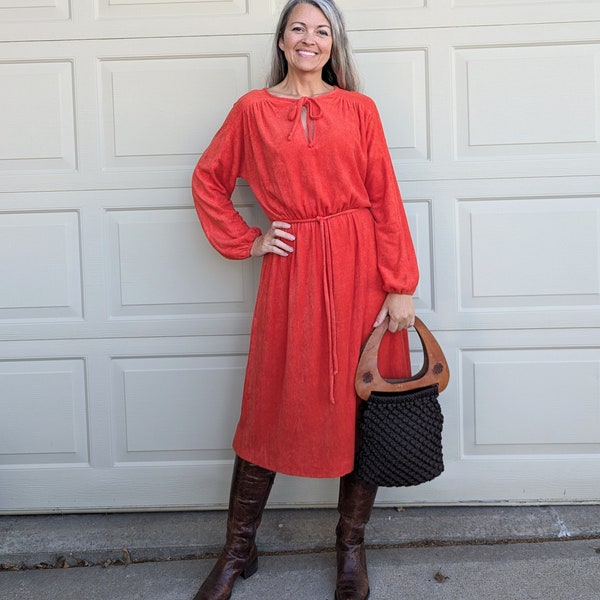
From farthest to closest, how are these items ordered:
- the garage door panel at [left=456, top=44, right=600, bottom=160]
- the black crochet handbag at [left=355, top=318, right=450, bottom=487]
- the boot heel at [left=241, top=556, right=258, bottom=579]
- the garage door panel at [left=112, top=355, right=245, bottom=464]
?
the garage door panel at [left=112, top=355, right=245, bottom=464] → the garage door panel at [left=456, top=44, right=600, bottom=160] → the boot heel at [left=241, top=556, right=258, bottom=579] → the black crochet handbag at [left=355, top=318, right=450, bottom=487]

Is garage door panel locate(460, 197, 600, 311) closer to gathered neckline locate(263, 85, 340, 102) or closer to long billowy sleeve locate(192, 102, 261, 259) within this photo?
gathered neckline locate(263, 85, 340, 102)

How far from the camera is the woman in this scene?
6.00 ft

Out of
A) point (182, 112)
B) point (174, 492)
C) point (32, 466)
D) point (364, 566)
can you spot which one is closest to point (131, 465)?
point (174, 492)

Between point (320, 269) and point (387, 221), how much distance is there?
242 millimetres

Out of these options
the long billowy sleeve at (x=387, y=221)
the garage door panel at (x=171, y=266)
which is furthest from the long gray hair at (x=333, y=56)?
the garage door panel at (x=171, y=266)

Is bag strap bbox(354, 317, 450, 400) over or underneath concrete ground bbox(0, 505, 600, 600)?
over

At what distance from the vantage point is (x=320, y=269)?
6.03ft

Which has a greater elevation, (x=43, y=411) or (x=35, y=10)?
(x=35, y=10)

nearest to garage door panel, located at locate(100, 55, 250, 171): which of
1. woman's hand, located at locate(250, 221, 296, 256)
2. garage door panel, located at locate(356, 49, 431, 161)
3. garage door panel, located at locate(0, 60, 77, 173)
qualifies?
garage door panel, located at locate(0, 60, 77, 173)

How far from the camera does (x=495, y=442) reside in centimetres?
239

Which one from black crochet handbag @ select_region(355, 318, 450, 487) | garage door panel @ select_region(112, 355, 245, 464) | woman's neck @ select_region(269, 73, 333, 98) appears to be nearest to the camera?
black crochet handbag @ select_region(355, 318, 450, 487)

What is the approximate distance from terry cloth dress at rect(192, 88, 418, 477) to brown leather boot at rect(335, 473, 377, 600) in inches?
5.8


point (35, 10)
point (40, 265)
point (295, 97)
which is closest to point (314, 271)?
point (295, 97)

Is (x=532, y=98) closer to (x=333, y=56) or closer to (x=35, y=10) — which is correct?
(x=333, y=56)
